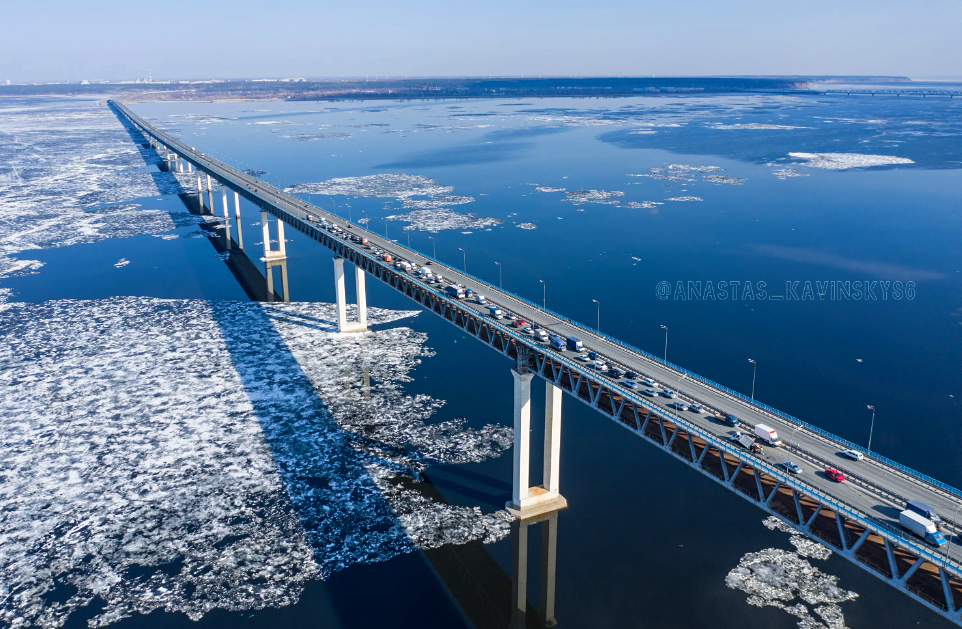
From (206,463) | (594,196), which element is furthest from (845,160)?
(206,463)

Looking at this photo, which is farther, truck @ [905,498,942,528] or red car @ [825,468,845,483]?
red car @ [825,468,845,483]

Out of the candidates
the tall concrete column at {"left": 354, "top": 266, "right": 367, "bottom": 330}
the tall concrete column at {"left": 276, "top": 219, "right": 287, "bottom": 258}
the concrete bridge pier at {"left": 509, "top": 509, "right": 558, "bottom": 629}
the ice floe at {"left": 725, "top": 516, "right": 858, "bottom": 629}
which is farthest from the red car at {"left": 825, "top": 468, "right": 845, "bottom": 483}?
the tall concrete column at {"left": 276, "top": 219, "right": 287, "bottom": 258}

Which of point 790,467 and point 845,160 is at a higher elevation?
point 845,160

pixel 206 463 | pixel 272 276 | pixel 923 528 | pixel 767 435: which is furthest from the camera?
pixel 272 276

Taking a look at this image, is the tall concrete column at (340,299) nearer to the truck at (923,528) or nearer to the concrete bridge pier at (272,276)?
the concrete bridge pier at (272,276)

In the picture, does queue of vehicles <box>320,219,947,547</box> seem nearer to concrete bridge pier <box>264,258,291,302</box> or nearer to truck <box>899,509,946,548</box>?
truck <box>899,509,946,548</box>

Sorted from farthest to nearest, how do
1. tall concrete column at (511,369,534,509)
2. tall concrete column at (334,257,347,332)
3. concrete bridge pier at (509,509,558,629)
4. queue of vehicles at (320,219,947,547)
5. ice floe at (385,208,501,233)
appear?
ice floe at (385,208,501,233), tall concrete column at (334,257,347,332), tall concrete column at (511,369,534,509), concrete bridge pier at (509,509,558,629), queue of vehicles at (320,219,947,547)

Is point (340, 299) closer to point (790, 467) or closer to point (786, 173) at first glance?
point (790, 467)

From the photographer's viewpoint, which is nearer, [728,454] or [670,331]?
[728,454]
